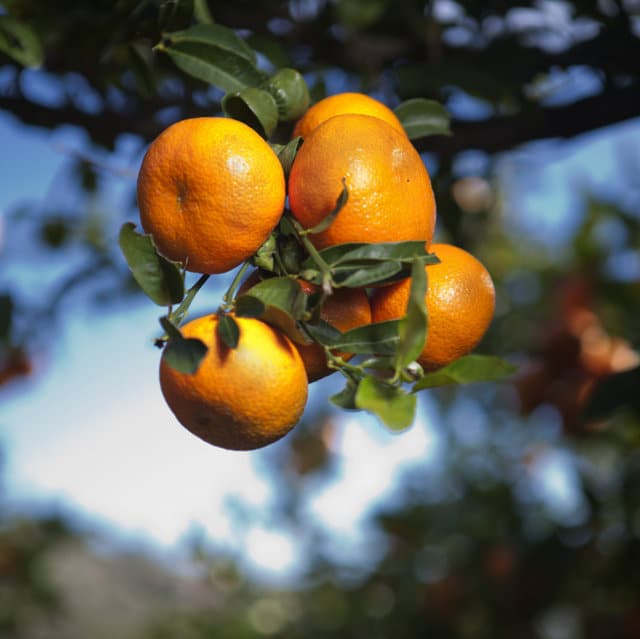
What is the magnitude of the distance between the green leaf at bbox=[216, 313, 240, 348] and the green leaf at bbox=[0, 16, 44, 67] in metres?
0.41

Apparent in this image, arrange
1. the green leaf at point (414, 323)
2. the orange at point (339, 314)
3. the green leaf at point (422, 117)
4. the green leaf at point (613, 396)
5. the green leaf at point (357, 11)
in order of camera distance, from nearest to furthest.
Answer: the green leaf at point (414, 323)
the orange at point (339, 314)
the green leaf at point (422, 117)
the green leaf at point (613, 396)
the green leaf at point (357, 11)

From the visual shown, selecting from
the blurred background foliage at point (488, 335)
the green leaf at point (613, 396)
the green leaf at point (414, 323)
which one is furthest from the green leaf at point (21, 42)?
the green leaf at point (613, 396)

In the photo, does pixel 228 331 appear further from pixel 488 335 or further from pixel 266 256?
pixel 488 335

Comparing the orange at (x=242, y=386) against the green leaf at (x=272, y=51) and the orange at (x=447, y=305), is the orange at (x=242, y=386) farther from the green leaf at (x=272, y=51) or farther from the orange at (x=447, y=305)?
the green leaf at (x=272, y=51)

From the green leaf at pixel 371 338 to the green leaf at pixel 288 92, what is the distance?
223mm

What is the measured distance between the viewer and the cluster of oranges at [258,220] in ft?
1.59

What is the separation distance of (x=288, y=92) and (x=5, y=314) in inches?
28.3

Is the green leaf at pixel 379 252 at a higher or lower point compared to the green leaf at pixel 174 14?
lower

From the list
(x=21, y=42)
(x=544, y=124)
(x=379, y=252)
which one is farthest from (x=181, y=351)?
(x=544, y=124)

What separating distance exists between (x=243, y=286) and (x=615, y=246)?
5.38 feet

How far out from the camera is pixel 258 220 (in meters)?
0.51

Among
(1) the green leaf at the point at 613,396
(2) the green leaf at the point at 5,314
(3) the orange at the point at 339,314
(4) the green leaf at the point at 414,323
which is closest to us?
(4) the green leaf at the point at 414,323

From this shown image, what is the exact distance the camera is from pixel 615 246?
6.42 feet

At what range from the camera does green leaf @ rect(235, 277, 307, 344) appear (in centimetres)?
48
